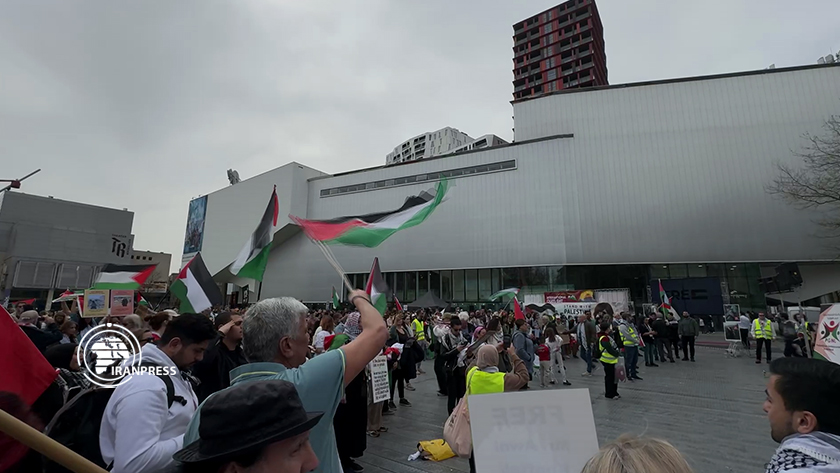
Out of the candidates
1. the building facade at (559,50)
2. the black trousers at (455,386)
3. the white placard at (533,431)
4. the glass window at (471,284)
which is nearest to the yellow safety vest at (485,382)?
the white placard at (533,431)

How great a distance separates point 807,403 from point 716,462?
15.0 ft

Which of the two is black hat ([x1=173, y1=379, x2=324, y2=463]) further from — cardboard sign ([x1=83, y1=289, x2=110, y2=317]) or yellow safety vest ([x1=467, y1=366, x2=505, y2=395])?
cardboard sign ([x1=83, y1=289, x2=110, y2=317])

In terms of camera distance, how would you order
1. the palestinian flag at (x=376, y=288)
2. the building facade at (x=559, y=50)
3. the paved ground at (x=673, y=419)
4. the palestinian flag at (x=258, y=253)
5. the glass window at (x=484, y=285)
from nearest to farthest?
the paved ground at (x=673, y=419) → the palestinian flag at (x=258, y=253) → the palestinian flag at (x=376, y=288) → the glass window at (x=484, y=285) → the building facade at (x=559, y=50)

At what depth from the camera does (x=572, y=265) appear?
3350 centimetres

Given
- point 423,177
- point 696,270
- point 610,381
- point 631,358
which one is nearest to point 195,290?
point 610,381

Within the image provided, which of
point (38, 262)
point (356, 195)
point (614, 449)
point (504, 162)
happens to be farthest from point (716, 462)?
point (38, 262)

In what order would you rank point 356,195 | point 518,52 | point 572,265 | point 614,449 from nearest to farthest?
1. point 614,449
2. point 572,265
3. point 356,195
4. point 518,52

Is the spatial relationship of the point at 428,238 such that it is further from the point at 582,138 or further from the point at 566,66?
the point at 566,66

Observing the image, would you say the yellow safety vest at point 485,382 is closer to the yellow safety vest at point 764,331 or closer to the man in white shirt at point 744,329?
the yellow safety vest at point 764,331

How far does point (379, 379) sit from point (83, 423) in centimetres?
495

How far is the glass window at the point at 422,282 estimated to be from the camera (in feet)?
128

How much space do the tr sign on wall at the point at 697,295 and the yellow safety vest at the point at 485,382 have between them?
20655 mm

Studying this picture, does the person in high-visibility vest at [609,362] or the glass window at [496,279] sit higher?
the glass window at [496,279]

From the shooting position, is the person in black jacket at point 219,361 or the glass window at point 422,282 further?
the glass window at point 422,282
